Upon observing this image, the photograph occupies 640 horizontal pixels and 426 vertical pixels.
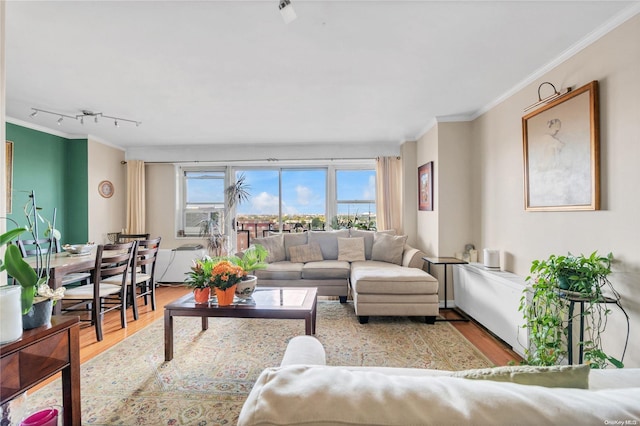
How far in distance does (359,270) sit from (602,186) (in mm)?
2287

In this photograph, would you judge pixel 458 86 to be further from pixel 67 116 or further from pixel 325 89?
pixel 67 116

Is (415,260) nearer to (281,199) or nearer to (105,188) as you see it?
(281,199)

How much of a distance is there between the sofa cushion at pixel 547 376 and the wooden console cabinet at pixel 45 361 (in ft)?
5.42

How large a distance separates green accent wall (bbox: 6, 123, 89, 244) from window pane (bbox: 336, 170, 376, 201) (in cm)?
393

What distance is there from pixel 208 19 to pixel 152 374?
2.48 meters

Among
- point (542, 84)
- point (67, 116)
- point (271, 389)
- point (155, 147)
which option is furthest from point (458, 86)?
point (155, 147)

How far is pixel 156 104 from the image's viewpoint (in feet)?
10.3

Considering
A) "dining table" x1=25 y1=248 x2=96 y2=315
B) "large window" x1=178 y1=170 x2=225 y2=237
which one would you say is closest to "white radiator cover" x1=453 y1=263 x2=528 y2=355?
"dining table" x1=25 y1=248 x2=96 y2=315

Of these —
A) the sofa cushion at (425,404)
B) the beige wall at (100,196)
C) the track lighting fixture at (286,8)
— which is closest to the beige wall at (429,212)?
the track lighting fixture at (286,8)

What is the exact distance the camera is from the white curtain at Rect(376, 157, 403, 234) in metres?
4.79

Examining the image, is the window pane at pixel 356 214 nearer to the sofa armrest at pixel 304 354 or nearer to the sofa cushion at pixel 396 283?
the sofa cushion at pixel 396 283

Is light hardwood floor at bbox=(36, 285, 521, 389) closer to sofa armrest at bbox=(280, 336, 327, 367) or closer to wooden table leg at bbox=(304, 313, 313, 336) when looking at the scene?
wooden table leg at bbox=(304, 313, 313, 336)

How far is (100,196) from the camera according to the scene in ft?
14.9

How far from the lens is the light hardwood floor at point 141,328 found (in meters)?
2.49
